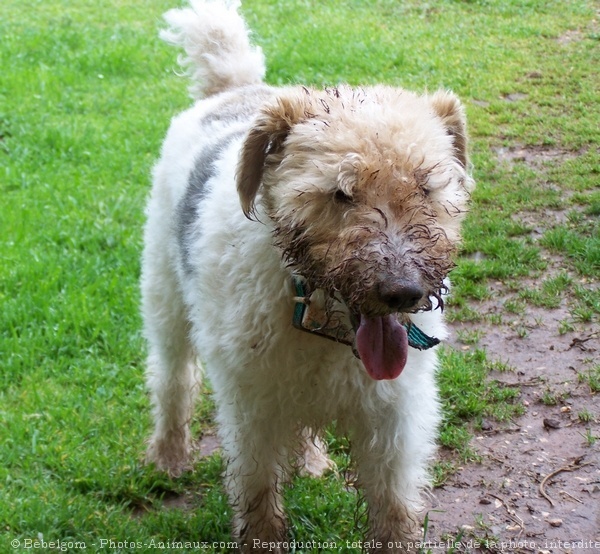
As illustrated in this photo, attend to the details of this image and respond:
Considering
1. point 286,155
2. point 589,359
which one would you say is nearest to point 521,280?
point 589,359

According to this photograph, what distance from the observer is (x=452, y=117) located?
3123 mm

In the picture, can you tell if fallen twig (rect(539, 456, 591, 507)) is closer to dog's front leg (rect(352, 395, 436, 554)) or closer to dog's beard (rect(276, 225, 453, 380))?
dog's front leg (rect(352, 395, 436, 554))

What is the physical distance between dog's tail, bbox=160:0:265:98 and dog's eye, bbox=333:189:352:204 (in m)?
2.23

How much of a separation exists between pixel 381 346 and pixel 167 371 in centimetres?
191

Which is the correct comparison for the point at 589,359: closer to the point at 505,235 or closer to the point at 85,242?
the point at 505,235

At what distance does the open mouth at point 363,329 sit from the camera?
2676 mm

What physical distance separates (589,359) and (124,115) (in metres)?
5.63

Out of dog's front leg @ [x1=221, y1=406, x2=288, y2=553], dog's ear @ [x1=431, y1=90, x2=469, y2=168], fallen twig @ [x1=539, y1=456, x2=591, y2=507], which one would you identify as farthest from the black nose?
fallen twig @ [x1=539, y1=456, x2=591, y2=507]

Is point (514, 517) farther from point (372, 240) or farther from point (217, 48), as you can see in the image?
point (217, 48)

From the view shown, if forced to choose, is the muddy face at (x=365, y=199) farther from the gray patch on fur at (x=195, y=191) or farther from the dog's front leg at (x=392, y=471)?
the gray patch on fur at (x=195, y=191)

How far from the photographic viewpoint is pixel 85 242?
6.11m

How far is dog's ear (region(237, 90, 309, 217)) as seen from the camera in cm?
286

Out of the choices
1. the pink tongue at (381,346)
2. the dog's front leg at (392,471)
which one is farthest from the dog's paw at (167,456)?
the pink tongue at (381,346)

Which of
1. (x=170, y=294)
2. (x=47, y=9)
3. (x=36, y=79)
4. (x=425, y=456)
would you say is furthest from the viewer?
(x=47, y=9)
